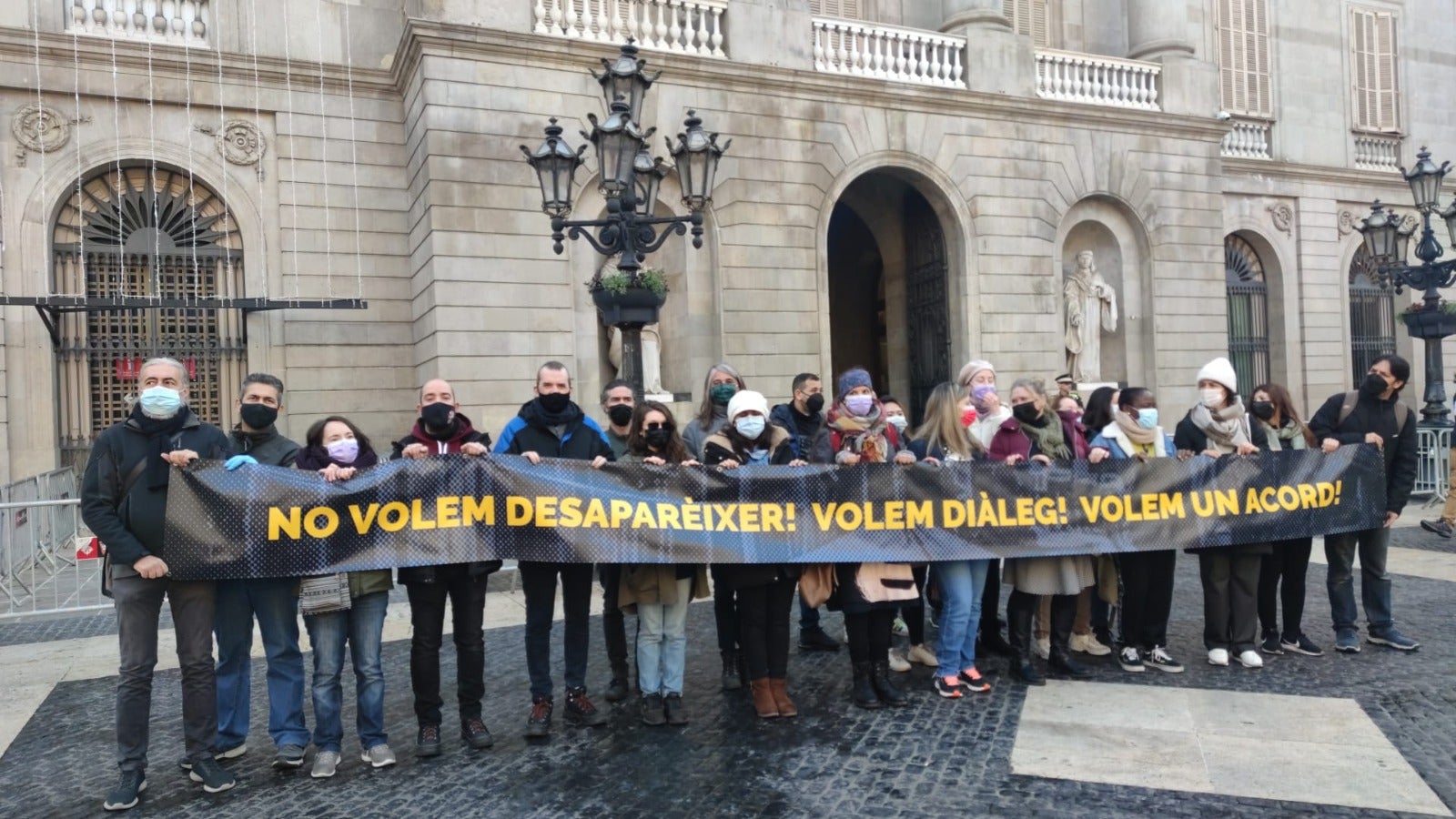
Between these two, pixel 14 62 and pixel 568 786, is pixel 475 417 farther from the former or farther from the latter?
pixel 568 786

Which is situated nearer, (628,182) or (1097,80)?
(628,182)

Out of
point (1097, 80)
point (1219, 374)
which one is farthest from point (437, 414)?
point (1097, 80)

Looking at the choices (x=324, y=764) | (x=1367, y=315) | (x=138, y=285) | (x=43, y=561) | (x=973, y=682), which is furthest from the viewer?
(x=1367, y=315)

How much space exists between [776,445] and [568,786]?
241cm

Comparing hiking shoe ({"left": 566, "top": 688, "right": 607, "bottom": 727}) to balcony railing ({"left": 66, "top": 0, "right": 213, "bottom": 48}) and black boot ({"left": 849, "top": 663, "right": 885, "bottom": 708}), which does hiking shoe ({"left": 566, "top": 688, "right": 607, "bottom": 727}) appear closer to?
black boot ({"left": 849, "top": 663, "right": 885, "bottom": 708})

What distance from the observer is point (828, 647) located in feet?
23.8

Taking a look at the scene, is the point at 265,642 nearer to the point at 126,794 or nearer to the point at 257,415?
the point at 126,794

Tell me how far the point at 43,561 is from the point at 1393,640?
12.5m

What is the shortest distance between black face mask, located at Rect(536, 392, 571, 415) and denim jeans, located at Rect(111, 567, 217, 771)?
2.01 m

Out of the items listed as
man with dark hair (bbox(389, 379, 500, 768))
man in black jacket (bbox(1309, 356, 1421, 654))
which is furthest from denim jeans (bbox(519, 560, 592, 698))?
man in black jacket (bbox(1309, 356, 1421, 654))

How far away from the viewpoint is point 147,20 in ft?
45.9

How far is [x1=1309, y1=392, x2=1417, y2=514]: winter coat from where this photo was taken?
7082mm

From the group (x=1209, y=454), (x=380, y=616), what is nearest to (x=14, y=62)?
(x=380, y=616)

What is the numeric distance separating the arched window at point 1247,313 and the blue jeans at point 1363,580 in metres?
17.2
